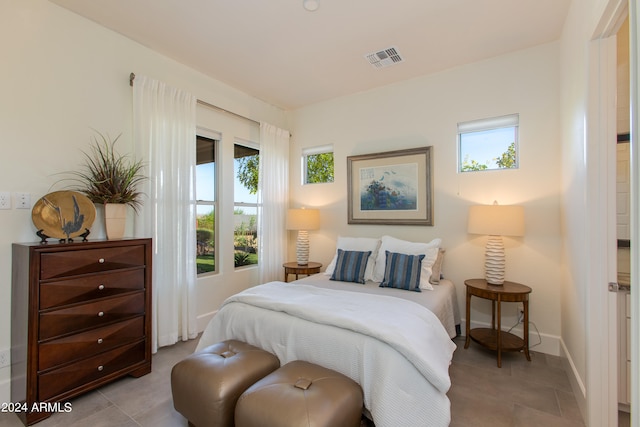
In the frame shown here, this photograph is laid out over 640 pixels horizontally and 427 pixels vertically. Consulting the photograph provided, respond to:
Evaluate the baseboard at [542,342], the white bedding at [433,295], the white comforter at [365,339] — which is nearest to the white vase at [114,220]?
the white comforter at [365,339]

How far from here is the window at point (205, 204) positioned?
3440 mm

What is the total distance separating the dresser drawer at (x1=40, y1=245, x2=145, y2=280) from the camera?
6.34 feet

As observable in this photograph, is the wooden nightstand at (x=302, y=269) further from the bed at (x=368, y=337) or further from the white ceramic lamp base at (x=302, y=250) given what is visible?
the bed at (x=368, y=337)

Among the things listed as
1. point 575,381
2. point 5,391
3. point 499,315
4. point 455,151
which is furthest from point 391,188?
point 5,391

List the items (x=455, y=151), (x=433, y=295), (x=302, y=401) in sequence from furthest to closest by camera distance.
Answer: (x=455, y=151) < (x=433, y=295) < (x=302, y=401)

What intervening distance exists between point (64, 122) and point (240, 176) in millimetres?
1855

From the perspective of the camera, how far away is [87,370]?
6.90 feet

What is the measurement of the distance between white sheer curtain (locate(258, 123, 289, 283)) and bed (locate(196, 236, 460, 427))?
1.40 metres

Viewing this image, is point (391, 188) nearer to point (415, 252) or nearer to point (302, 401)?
point (415, 252)

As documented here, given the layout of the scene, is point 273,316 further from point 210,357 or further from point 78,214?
point 78,214

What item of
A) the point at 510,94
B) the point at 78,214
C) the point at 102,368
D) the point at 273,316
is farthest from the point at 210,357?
the point at 510,94

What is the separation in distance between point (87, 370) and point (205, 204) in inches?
73.9

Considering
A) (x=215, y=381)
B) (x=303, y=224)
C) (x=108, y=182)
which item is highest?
(x=108, y=182)

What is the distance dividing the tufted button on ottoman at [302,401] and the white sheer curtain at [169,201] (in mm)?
1707
